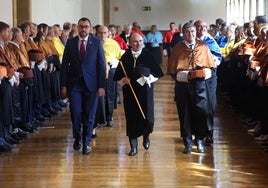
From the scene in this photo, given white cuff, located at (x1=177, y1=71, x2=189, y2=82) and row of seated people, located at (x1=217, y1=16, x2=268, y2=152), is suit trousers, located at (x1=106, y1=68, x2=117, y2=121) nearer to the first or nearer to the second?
row of seated people, located at (x1=217, y1=16, x2=268, y2=152)

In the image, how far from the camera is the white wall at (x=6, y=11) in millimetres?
→ 10586

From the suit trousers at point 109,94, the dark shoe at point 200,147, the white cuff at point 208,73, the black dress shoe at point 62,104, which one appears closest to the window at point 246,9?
the black dress shoe at point 62,104

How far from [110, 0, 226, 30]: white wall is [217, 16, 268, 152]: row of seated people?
13.7 meters

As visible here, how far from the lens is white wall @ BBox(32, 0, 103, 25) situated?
1311 centimetres

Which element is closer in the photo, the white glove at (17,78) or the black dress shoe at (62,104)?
the white glove at (17,78)

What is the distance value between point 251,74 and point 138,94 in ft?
6.44

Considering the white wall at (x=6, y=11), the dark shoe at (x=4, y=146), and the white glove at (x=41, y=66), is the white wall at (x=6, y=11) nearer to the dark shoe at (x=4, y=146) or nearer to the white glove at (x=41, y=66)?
the white glove at (x=41, y=66)

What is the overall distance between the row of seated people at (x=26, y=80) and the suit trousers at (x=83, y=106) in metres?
0.82

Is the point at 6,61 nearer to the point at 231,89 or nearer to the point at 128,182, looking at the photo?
the point at 128,182

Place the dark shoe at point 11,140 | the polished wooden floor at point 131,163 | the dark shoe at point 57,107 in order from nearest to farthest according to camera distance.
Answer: the polished wooden floor at point 131,163
the dark shoe at point 11,140
the dark shoe at point 57,107

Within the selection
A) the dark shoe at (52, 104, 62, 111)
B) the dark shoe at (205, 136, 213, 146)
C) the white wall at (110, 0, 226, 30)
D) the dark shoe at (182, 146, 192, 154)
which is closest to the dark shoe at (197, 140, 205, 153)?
the dark shoe at (182, 146, 192, 154)

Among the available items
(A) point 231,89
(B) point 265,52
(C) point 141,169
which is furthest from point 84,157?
(A) point 231,89

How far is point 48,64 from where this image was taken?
994cm

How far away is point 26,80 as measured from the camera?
8.27 metres
